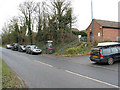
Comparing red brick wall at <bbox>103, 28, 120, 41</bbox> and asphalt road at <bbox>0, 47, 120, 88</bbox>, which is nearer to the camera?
asphalt road at <bbox>0, 47, 120, 88</bbox>

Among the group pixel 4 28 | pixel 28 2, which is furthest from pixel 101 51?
pixel 4 28

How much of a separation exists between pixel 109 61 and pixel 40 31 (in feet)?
64.6

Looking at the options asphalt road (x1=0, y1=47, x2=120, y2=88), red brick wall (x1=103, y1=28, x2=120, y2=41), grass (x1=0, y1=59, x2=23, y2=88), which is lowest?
asphalt road (x1=0, y1=47, x2=120, y2=88)

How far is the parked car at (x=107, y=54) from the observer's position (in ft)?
32.9

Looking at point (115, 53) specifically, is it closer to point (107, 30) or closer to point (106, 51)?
point (106, 51)

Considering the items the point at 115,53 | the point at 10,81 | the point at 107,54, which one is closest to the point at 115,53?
the point at 115,53

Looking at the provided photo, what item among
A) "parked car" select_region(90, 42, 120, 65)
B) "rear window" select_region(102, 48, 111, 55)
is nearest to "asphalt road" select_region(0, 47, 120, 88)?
"parked car" select_region(90, 42, 120, 65)

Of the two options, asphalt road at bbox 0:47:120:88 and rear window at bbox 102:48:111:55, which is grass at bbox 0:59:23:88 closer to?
asphalt road at bbox 0:47:120:88

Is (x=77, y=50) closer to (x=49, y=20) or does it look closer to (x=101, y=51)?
(x=101, y=51)

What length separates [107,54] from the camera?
10125 mm

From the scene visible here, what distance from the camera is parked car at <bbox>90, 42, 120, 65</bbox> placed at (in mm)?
10031

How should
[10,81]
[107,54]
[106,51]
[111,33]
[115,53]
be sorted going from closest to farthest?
[10,81]
[107,54]
[106,51]
[115,53]
[111,33]

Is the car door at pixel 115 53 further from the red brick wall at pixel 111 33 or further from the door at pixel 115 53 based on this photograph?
the red brick wall at pixel 111 33

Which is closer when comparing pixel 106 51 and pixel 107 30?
pixel 106 51
